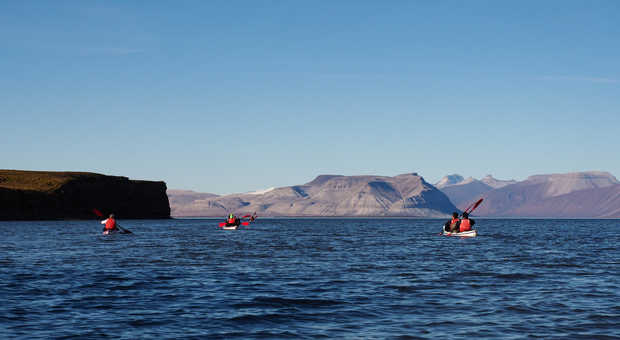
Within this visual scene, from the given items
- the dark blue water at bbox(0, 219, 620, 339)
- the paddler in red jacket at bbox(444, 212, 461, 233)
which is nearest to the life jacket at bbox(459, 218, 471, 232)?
the paddler in red jacket at bbox(444, 212, 461, 233)

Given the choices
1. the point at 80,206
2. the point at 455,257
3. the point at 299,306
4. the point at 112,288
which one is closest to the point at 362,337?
the point at 299,306

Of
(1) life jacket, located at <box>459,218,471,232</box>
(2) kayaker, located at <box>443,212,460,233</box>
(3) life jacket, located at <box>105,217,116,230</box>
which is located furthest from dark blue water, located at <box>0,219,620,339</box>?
(3) life jacket, located at <box>105,217,116,230</box>

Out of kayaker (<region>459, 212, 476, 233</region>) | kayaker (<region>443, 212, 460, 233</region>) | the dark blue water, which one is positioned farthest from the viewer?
kayaker (<region>443, 212, 460, 233</region>)

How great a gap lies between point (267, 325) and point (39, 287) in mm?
12527

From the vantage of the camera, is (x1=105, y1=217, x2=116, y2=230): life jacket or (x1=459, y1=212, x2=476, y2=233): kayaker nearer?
(x1=459, y1=212, x2=476, y2=233): kayaker

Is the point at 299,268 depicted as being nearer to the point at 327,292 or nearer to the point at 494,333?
the point at 327,292

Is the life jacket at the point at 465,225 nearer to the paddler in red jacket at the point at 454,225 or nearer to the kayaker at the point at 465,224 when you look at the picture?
the kayaker at the point at 465,224

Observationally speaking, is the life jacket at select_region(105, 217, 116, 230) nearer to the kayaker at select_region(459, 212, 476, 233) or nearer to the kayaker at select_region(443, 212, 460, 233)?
the kayaker at select_region(443, 212, 460, 233)

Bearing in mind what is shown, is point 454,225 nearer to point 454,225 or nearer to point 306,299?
point 454,225

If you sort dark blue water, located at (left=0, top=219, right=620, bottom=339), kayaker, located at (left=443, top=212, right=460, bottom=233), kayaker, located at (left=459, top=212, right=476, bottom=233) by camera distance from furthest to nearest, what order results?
kayaker, located at (left=443, top=212, right=460, bottom=233), kayaker, located at (left=459, top=212, right=476, bottom=233), dark blue water, located at (left=0, top=219, right=620, bottom=339)

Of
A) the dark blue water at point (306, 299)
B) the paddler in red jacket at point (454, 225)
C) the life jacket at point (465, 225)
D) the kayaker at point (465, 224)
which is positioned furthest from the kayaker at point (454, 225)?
the dark blue water at point (306, 299)

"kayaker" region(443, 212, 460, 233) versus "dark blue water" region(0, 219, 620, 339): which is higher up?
"kayaker" region(443, 212, 460, 233)

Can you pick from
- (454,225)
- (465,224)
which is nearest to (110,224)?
(454,225)

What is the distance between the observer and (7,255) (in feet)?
148
